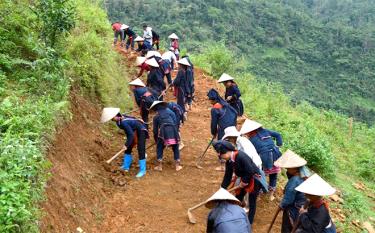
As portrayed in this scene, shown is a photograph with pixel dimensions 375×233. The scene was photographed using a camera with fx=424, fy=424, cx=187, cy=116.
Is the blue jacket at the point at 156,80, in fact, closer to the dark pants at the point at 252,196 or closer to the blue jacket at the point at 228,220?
the dark pants at the point at 252,196

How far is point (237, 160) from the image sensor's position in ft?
18.7

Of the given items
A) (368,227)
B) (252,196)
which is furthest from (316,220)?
(368,227)

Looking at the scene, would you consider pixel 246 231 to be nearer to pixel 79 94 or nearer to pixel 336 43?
pixel 79 94

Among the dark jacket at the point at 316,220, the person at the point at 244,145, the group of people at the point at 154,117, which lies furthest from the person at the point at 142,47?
the dark jacket at the point at 316,220

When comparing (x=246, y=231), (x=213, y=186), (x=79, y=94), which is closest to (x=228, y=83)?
(x=213, y=186)

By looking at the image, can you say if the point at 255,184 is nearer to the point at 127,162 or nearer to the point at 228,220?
the point at 228,220

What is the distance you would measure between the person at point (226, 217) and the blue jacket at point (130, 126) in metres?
3.13

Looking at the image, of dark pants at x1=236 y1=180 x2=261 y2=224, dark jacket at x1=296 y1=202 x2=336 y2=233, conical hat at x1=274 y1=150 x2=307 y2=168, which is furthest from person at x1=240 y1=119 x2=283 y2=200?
dark jacket at x1=296 y1=202 x2=336 y2=233

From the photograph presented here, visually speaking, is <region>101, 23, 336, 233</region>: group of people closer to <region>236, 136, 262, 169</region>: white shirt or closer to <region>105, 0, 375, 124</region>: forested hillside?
<region>236, 136, 262, 169</region>: white shirt

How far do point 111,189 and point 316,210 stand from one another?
143 inches

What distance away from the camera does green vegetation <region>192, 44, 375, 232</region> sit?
9.67 m

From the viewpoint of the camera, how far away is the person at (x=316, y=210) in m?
4.71

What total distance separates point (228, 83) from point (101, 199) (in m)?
3.87

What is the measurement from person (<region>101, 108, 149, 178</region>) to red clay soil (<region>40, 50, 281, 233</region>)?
22 cm
